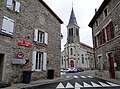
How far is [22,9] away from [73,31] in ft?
112

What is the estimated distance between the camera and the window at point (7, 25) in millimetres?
7850

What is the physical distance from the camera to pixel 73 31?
42.8 metres

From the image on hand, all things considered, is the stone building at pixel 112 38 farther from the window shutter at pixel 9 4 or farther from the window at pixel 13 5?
the window shutter at pixel 9 4

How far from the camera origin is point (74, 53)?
40.4m

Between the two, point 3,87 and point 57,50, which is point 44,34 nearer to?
point 57,50

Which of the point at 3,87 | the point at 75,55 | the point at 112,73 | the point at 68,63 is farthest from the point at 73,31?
the point at 3,87

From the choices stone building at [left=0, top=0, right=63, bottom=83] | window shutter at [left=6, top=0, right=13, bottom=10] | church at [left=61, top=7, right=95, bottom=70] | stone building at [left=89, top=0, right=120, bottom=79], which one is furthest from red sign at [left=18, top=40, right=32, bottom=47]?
church at [left=61, top=7, right=95, bottom=70]

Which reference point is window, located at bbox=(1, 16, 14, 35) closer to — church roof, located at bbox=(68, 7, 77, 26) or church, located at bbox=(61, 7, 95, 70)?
church, located at bbox=(61, 7, 95, 70)

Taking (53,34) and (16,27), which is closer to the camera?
(16,27)

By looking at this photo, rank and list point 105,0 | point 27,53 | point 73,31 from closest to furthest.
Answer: point 27,53
point 105,0
point 73,31

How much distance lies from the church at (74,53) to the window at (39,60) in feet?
94.5

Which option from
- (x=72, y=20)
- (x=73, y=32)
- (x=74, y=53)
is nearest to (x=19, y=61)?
(x=74, y=53)

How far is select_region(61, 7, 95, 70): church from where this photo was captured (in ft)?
130

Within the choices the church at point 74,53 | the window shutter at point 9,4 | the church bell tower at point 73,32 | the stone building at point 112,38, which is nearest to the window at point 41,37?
the window shutter at point 9,4
